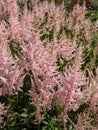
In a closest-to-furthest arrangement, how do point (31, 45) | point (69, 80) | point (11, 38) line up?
point (69, 80)
point (31, 45)
point (11, 38)

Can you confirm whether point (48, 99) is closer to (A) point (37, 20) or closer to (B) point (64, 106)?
(B) point (64, 106)

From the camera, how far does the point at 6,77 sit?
3.60 m

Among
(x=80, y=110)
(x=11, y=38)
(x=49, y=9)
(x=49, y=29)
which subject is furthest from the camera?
(x=49, y=9)

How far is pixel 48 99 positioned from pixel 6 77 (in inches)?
19.6

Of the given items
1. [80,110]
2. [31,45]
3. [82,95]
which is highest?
[31,45]

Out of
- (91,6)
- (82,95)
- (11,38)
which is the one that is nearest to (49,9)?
(11,38)

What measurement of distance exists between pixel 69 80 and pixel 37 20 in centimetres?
286

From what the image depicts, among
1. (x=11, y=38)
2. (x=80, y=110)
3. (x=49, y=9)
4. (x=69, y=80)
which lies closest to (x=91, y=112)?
(x=80, y=110)

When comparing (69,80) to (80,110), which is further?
(80,110)

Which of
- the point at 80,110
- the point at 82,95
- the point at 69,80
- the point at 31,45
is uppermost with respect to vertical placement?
the point at 31,45

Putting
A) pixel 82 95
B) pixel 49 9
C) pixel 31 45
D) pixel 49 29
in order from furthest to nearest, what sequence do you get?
1. pixel 49 9
2. pixel 49 29
3. pixel 31 45
4. pixel 82 95

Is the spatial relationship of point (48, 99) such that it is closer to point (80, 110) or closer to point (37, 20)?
point (80, 110)

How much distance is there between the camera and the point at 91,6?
35.8 ft

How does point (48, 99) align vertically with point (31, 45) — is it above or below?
below
